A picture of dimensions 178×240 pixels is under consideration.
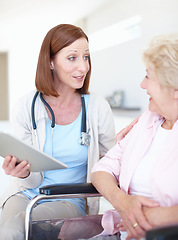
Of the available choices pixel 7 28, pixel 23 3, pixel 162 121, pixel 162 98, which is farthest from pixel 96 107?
pixel 7 28

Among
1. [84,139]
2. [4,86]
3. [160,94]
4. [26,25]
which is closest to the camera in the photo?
[160,94]

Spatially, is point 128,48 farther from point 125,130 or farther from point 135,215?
point 135,215

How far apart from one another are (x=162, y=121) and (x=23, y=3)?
587 centimetres

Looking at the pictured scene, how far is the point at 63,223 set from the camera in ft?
4.39

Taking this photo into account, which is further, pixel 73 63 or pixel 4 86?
pixel 4 86

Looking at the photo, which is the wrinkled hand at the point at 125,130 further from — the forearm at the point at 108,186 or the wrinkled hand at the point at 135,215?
the wrinkled hand at the point at 135,215

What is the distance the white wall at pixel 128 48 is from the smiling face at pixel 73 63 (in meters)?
3.12

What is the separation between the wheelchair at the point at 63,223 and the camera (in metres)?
1.25

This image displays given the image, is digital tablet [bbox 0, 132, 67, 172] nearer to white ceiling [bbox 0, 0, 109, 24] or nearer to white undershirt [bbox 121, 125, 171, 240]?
white undershirt [bbox 121, 125, 171, 240]

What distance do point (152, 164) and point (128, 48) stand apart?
195 inches

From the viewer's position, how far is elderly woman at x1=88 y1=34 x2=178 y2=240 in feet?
3.49

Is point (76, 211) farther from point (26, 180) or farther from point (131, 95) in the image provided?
point (131, 95)

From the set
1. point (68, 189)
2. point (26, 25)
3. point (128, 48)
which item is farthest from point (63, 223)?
point (26, 25)

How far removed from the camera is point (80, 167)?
1.71m
